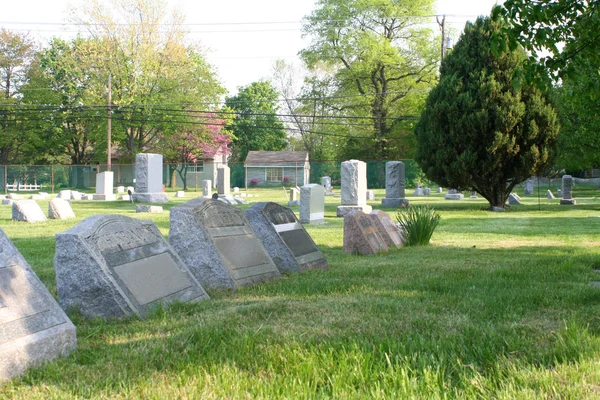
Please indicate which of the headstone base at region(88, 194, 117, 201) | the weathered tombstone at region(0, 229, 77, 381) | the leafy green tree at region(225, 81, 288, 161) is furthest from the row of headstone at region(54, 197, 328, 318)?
the leafy green tree at region(225, 81, 288, 161)

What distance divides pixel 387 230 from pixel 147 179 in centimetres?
1930

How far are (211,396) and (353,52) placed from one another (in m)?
46.3

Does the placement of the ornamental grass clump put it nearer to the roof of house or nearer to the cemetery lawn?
the cemetery lawn

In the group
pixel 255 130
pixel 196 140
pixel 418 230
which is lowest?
pixel 418 230

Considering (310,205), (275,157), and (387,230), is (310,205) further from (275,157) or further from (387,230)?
(275,157)

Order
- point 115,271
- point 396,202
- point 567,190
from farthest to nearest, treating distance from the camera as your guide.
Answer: point 567,190 < point 396,202 < point 115,271

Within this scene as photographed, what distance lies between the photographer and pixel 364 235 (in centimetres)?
948

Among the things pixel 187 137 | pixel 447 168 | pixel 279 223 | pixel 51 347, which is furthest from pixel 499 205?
pixel 187 137

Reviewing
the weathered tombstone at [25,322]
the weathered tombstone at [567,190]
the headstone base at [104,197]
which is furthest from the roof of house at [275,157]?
the weathered tombstone at [25,322]

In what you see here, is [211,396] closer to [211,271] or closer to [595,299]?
[211,271]

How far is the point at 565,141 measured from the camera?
2375cm

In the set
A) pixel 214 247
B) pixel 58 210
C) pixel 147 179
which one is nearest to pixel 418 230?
pixel 214 247

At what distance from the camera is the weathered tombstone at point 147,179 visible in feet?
91.4

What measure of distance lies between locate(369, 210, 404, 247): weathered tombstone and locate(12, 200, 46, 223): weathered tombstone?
936 cm
